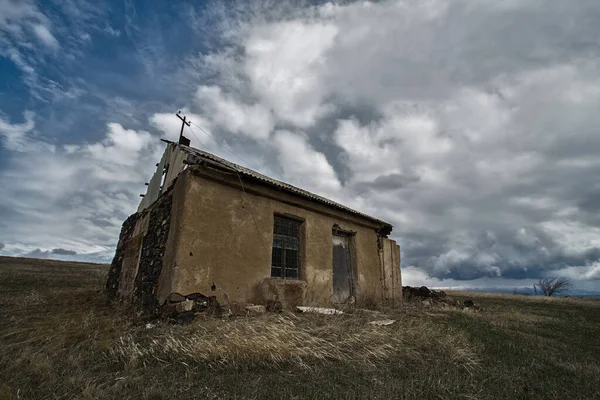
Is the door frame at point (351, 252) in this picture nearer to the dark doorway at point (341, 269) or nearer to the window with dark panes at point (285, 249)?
the dark doorway at point (341, 269)

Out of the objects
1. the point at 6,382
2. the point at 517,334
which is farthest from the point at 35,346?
the point at 517,334

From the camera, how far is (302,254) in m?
9.33

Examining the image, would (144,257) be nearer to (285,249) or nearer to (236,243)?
(236,243)

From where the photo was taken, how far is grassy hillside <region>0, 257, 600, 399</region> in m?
3.65

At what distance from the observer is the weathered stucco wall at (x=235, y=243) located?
22.5 feet

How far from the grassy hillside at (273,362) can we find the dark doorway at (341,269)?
3.81 meters

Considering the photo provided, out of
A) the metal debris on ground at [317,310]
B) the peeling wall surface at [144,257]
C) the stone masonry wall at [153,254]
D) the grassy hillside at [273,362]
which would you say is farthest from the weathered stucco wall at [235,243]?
the grassy hillside at [273,362]

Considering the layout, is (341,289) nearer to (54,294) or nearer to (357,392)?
(357,392)

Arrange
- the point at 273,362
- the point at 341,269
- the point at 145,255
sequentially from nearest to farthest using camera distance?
the point at 273,362 → the point at 145,255 → the point at 341,269

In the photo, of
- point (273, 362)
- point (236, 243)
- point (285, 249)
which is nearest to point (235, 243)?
point (236, 243)

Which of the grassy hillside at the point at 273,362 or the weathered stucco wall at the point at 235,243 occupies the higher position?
the weathered stucco wall at the point at 235,243

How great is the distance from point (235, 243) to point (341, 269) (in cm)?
470

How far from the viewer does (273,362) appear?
449cm

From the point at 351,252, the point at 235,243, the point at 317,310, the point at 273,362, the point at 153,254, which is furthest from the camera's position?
the point at 351,252
